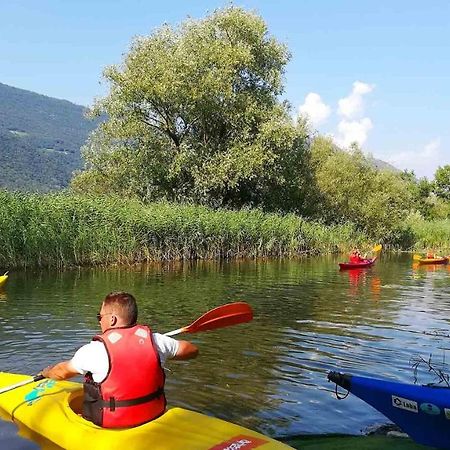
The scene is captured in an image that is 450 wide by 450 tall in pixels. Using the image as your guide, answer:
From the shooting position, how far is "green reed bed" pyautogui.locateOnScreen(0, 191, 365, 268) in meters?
15.6

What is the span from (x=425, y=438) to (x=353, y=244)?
1044 inches

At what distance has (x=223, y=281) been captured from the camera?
15656 millimetres

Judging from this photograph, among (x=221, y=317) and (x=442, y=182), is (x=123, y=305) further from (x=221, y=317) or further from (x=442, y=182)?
(x=442, y=182)

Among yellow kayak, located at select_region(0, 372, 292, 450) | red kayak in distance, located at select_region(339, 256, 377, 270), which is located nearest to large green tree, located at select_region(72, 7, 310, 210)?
red kayak in distance, located at select_region(339, 256, 377, 270)

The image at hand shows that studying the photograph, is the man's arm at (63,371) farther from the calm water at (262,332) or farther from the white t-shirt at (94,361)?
the calm water at (262,332)

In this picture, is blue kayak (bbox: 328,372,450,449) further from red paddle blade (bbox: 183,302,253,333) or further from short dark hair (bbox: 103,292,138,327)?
short dark hair (bbox: 103,292,138,327)

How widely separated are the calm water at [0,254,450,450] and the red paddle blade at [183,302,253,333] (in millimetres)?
812

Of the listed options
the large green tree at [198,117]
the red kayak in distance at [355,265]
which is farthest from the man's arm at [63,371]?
the large green tree at [198,117]

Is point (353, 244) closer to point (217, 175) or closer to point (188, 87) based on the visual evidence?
point (217, 175)

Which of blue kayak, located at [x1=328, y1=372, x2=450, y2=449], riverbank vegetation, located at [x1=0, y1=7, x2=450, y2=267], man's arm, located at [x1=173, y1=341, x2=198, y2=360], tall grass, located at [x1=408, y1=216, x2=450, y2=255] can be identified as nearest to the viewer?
man's arm, located at [x1=173, y1=341, x2=198, y2=360]

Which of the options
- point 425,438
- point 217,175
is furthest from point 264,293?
point 217,175

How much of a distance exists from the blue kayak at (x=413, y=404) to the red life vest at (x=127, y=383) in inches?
64.9

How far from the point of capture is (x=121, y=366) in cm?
380

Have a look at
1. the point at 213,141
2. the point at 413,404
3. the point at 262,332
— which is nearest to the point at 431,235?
the point at 213,141
